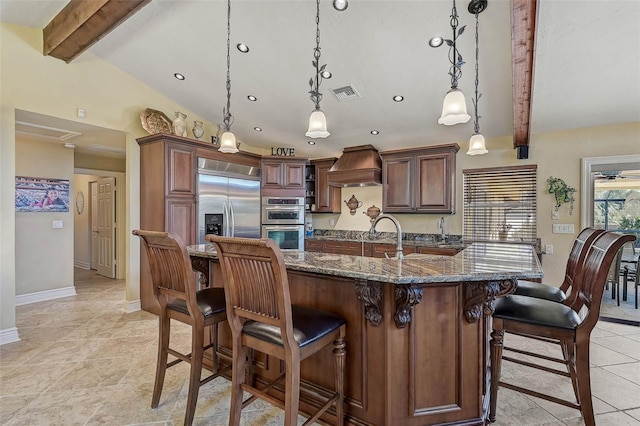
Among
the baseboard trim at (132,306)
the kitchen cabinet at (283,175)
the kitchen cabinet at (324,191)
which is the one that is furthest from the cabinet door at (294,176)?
the baseboard trim at (132,306)

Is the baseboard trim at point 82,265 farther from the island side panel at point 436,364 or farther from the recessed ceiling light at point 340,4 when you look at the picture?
the island side panel at point 436,364

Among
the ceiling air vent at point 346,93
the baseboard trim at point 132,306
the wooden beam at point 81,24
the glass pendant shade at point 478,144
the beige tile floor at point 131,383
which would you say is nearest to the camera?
the beige tile floor at point 131,383

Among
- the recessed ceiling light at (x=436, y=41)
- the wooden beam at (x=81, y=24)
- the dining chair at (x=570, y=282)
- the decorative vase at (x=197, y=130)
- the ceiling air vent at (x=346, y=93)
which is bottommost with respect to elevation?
the dining chair at (x=570, y=282)

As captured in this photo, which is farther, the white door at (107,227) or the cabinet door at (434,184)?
the white door at (107,227)

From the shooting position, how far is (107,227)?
20.1 feet

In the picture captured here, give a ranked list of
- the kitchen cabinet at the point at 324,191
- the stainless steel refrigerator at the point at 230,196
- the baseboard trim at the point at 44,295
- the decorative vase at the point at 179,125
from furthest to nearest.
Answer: the kitchen cabinet at the point at 324,191, the baseboard trim at the point at 44,295, the stainless steel refrigerator at the point at 230,196, the decorative vase at the point at 179,125

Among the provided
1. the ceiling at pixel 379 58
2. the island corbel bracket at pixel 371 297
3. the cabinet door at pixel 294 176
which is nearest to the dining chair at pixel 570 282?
the island corbel bracket at pixel 371 297

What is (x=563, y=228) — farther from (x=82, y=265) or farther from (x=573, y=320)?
(x=82, y=265)

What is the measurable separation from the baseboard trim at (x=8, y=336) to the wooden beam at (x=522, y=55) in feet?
17.4

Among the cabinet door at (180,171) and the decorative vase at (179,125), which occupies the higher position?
the decorative vase at (179,125)

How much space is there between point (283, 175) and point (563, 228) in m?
4.14

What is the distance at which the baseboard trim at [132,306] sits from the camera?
159 inches

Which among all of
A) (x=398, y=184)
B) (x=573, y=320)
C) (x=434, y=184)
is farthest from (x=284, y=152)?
(x=573, y=320)

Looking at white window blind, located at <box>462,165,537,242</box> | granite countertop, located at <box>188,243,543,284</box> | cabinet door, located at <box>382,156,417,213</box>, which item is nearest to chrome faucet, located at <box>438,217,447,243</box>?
white window blind, located at <box>462,165,537,242</box>
